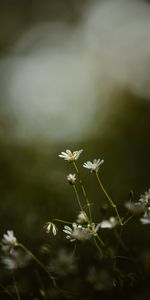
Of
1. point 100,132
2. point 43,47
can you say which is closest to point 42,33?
point 43,47

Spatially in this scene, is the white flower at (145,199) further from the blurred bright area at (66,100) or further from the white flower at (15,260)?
the blurred bright area at (66,100)

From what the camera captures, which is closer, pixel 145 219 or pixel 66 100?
pixel 145 219

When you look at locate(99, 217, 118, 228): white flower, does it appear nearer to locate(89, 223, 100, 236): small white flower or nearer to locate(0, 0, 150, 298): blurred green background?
locate(89, 223, 100, 236): small white flower

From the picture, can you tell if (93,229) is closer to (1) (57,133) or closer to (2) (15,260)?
(2) (15,260)

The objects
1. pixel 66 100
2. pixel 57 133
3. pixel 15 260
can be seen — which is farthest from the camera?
pixel 66 100

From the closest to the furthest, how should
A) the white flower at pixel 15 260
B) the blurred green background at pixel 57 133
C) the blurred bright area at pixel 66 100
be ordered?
the white flower at pixel 15 260 < the blurred green background at pixel 57 133 < the blurred bright area at pixel 66 100

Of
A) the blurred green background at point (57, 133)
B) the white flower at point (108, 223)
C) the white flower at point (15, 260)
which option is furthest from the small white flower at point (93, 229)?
the blurred green background at point (57, 133)

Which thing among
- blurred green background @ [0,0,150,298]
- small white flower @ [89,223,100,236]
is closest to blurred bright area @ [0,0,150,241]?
blurred green background @ [0,0,150,298]

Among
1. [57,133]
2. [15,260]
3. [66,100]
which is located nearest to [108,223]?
[15,260]

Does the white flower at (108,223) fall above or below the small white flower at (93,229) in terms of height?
above
